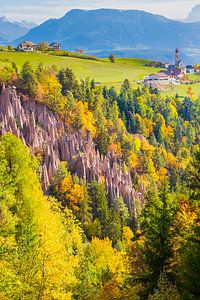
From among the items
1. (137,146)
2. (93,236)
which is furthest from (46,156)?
(137,146)

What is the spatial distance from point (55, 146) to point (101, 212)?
69.9 feet

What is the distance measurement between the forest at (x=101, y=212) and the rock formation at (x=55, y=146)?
93.8 inches

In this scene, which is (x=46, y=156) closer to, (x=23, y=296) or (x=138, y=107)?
(x=23, y=296)

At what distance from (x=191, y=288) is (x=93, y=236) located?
52452mm

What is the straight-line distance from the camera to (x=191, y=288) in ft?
103

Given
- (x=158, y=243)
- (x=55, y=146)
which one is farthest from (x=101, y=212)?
(x=158, y=243)

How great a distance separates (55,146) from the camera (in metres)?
101

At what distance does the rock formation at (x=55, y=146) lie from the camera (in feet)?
312

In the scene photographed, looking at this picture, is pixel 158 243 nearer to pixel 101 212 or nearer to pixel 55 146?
pixel 101 212

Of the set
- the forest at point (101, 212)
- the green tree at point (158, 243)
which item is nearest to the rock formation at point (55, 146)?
the forest at point (101, 212)

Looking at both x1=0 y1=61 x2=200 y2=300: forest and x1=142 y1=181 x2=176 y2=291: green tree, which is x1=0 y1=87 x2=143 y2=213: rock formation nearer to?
x1=0 y1=61 x2=200 y2=300: forest

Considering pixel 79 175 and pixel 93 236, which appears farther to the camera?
pixel 79 175

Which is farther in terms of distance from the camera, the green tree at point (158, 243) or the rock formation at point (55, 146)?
the rock formation at point (55, 146)

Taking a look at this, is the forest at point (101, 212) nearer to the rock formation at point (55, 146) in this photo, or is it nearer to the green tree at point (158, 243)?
the green tree at point (158, 243)
